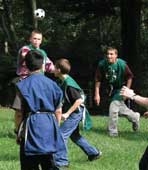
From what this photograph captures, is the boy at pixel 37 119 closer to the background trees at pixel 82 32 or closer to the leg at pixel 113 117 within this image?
the leg at pixel 113 117

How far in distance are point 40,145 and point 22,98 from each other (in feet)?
1.75

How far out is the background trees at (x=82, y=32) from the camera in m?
29.3

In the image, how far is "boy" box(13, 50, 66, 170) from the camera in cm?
671

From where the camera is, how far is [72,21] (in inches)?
1244

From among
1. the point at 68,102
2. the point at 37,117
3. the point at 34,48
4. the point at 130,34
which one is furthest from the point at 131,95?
the point at 130,34

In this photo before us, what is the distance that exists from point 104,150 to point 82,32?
30.1 meters

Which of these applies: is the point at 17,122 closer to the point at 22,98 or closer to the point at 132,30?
the point at 22,98

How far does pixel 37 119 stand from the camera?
22.1 feet

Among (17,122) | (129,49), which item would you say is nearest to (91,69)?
(129,49)

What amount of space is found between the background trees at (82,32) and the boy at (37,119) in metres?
22.0

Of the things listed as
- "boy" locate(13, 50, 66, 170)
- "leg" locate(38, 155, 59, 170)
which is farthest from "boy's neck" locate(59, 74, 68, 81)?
"leg" locate(38, 155, 59, 170)

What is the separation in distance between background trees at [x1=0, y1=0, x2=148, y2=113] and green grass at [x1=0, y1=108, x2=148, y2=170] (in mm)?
15038

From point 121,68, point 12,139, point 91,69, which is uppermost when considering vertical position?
point 121,68

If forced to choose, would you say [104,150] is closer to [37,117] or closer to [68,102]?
[68,102]
